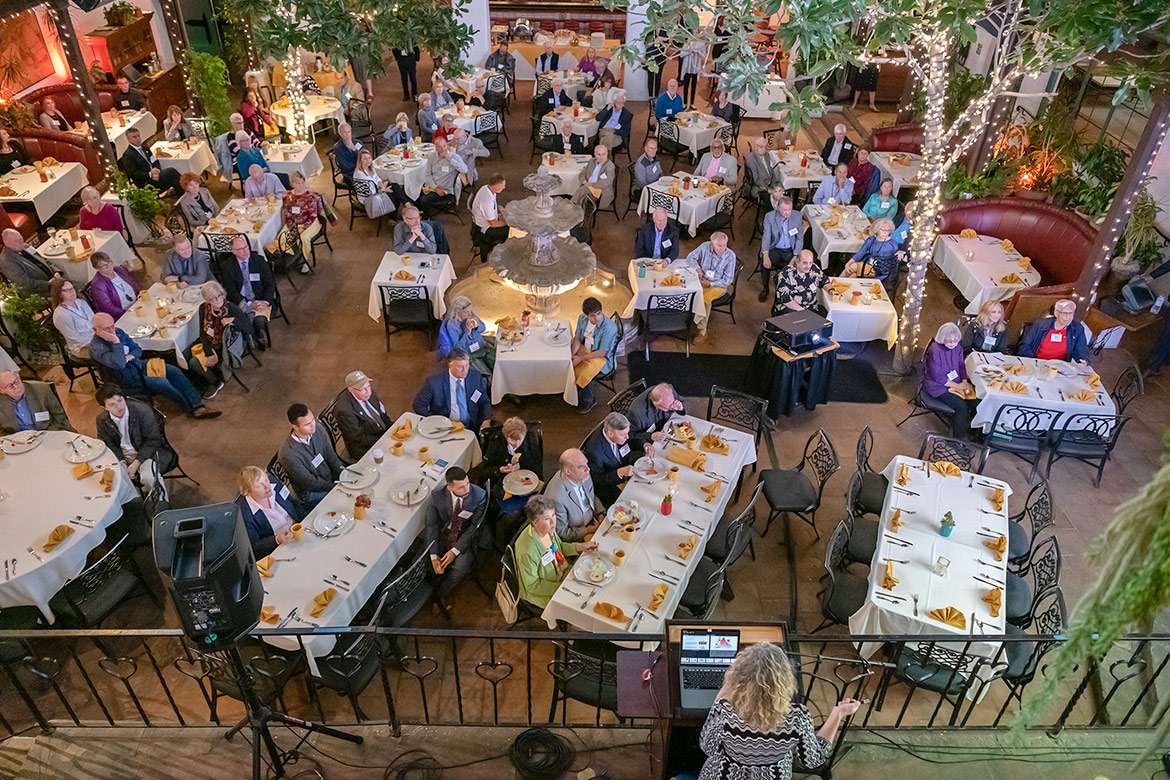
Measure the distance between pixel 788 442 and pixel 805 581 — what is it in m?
1.71

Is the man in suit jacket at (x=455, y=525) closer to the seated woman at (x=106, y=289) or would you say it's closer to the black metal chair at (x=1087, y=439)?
the seated woman at (x=106, y=289)

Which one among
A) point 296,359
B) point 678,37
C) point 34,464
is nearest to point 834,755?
point 678,37

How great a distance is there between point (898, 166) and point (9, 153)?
37.7 feet

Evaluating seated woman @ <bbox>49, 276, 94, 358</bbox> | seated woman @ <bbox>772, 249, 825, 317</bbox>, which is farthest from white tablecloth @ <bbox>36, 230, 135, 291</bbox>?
seated woman @ <bbox>772, 249, 825, 317</bbox>

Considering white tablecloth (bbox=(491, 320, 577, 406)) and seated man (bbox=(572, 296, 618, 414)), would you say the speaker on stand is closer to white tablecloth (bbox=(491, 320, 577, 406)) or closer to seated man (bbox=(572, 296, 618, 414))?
white tablecloth (bbox=(491, 320, 577, 406))

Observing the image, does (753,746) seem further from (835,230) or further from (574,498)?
(835,230)

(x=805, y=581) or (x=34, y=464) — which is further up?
(x=34, y=464)

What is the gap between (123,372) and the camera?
→ 23.6ft

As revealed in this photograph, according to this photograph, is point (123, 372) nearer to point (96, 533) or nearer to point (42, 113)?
point (96, 533)

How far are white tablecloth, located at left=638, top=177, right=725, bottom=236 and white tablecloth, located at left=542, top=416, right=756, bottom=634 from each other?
14.3ft

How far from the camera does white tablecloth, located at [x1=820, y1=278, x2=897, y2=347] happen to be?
27.3 ft

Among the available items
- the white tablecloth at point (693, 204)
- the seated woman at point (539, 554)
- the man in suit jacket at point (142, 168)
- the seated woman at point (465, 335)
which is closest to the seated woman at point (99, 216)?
the man in suit jacket at point (142, 168)

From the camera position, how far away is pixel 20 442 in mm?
6211

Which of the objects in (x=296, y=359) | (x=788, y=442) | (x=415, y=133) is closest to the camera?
(x=788, y=442)
